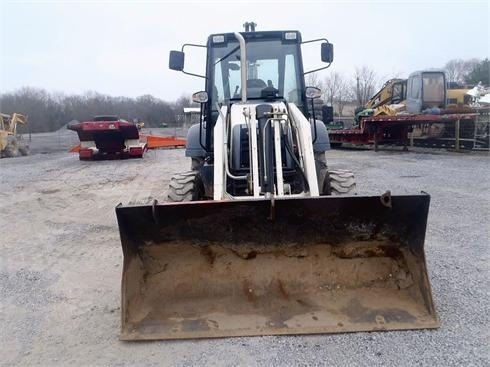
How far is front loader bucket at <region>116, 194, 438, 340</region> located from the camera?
3.29 m

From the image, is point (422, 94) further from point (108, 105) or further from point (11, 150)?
point (108, 105)

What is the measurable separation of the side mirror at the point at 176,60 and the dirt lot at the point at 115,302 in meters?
2.24

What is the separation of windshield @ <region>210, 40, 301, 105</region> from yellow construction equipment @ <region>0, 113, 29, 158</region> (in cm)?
1898

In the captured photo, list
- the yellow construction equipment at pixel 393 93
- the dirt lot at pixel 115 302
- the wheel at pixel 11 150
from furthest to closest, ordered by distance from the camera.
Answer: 1. the wheel at pixel 11 150
2. the yellow construction equipment at pixel 393 93
3. the dirt lot at pixel 115 302

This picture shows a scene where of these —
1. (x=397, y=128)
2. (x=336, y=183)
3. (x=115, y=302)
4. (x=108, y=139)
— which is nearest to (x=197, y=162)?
(x=336, y=183)

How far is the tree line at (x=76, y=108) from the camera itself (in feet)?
186

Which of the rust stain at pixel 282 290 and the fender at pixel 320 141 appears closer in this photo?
the rust stain at pixel 282 290

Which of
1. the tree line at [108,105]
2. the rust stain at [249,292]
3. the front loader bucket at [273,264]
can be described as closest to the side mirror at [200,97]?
the front loader bucket at [273,264]

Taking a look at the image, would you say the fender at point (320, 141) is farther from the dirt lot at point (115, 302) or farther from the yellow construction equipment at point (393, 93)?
the yellow construction equipment at point (393, 93)

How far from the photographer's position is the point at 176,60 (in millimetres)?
5238

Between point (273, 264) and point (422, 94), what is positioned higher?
point (422, 94)

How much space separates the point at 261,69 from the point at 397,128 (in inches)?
561

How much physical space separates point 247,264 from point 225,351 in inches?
28.0

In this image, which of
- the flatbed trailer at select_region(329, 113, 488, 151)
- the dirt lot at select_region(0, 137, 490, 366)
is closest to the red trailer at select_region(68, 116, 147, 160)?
the dirt lot at select_region(0, 137, 490, 366)
